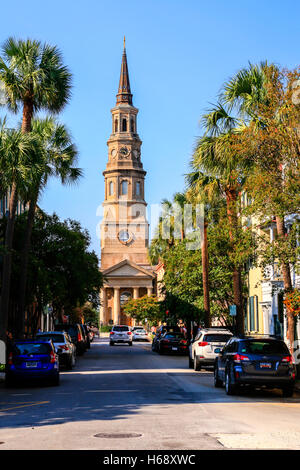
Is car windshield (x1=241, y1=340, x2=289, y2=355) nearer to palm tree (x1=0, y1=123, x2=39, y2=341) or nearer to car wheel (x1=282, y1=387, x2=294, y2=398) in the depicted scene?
car wheel (x1=282, y1=387, x2=294, y2=398)

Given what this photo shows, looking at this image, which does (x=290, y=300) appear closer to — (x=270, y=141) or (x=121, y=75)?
(x=270, y=141)

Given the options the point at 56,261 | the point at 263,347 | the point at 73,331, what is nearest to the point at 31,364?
the point at 263,347

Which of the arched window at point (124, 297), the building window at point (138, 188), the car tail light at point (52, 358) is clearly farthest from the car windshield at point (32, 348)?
the arched window at point (124, 297)

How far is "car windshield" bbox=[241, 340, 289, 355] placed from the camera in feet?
58.2

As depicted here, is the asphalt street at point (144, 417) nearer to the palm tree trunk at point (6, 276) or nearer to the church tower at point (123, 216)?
the palm tree trunk at point (6, 276)

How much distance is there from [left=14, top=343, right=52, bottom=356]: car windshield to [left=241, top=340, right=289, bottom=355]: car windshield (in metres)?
6.29

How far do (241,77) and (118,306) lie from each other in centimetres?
10548

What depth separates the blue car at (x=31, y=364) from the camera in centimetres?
2044

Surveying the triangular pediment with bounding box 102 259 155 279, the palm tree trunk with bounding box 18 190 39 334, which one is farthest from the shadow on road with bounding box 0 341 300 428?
the triangular pediment with bounding box 102 259 155 279

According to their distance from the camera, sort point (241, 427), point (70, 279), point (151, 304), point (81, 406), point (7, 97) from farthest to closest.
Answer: point (151, 304), point (70, 279), point (7, 97), point (81, 406), point (241, 427)

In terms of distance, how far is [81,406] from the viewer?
1462 centimetres

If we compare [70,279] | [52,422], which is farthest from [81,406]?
[70,279]

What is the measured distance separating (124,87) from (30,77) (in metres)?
103

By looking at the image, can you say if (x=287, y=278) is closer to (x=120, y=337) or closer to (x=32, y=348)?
(x=32, y=348)
